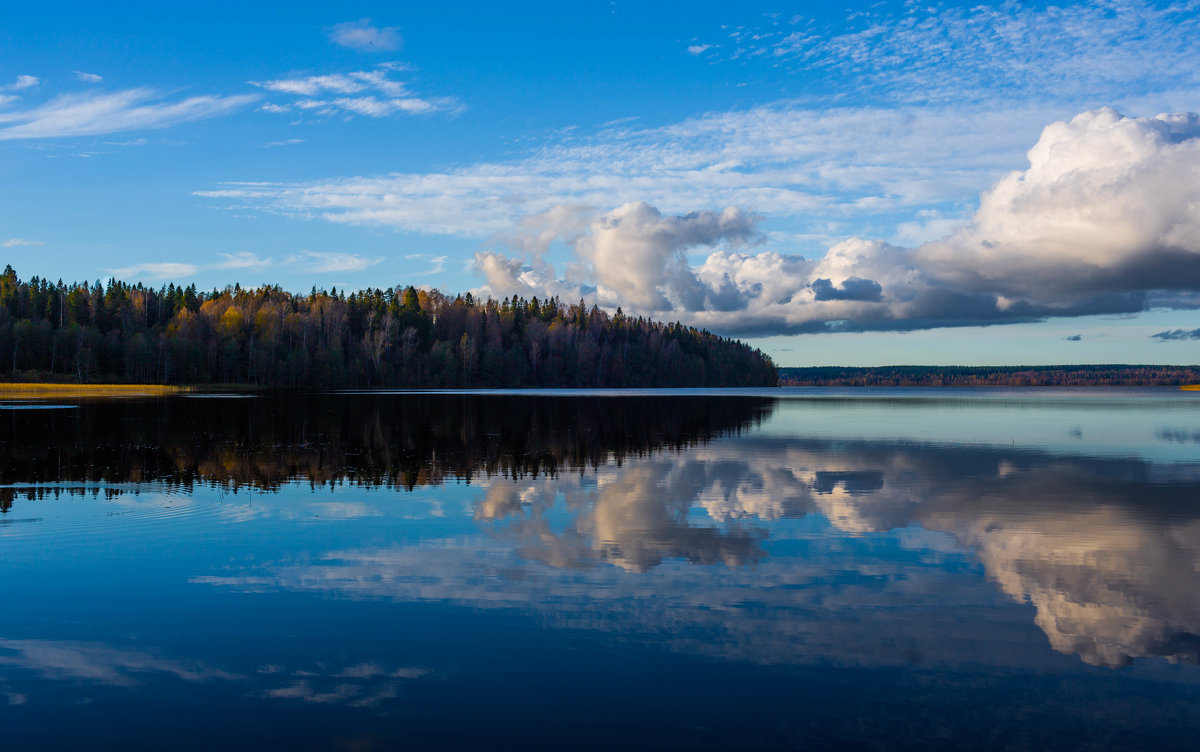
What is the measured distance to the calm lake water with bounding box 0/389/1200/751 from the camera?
26.7ft

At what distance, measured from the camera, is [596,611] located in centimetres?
1145

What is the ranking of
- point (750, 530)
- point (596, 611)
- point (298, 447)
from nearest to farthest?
point (596, 611) → point (750, 530) → point (298, 447)

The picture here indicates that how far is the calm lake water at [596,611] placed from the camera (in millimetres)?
8141

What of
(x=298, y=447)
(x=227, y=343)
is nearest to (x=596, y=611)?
(x=298, y=447)

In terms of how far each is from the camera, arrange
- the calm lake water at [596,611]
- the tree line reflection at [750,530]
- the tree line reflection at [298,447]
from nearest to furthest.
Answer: the calm lake water at [596,611] → the tree line reflection at [750,530] → the tree line reflection at [298,447]

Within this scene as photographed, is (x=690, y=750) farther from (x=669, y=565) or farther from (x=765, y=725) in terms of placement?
(x=669, y=565)

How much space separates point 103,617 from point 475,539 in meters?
6.75

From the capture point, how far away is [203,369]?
156 metres

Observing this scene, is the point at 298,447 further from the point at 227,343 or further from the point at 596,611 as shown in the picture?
the point at 227,343

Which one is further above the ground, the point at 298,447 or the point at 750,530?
the point at 298,447

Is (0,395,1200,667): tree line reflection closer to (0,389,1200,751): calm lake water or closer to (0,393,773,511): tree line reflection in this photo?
(0,389,1200,751): calm lake water

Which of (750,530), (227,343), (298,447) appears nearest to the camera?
(750,530)

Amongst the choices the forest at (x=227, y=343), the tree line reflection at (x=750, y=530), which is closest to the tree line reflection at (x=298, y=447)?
the tree line reflection at (x=750, y=530)

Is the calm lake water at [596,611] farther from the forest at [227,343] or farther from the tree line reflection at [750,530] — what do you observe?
the forest at [227,343]
